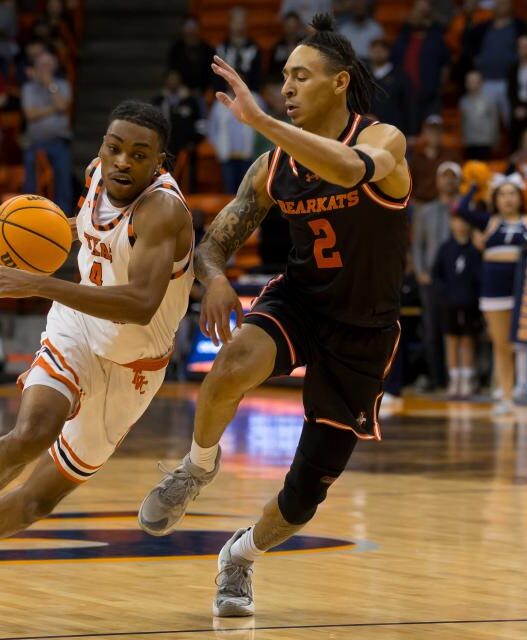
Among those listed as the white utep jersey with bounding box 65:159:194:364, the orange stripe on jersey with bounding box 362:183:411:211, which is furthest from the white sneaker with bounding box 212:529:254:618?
the orange stripe on jersey with bounding box 362:183:411:211

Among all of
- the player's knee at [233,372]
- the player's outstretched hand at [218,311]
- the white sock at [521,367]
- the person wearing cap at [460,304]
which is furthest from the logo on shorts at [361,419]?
the person wearing cap at [460,304]

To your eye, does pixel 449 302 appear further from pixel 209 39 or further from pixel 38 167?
pixel 209 39

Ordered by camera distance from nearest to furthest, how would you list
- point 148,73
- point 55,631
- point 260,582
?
point 55,631, point 260,582, point 148,73

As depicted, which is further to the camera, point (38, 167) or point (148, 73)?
point (148, 73)

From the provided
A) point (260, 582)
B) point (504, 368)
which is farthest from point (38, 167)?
point (260, 582)

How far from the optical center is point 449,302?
48.6ft

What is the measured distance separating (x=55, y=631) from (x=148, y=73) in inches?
653

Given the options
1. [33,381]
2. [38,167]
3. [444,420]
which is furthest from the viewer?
[38,167]

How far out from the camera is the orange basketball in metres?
5.11

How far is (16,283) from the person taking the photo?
14.9ft

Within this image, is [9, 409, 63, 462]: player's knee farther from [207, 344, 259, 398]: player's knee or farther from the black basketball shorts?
the black basketball shorts

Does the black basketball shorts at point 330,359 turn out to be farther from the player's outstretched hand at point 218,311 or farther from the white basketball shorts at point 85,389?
the white basketball shorts at point 85,389

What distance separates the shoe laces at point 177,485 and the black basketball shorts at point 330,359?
469 mm

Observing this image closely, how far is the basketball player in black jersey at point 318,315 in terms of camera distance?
498 cm
